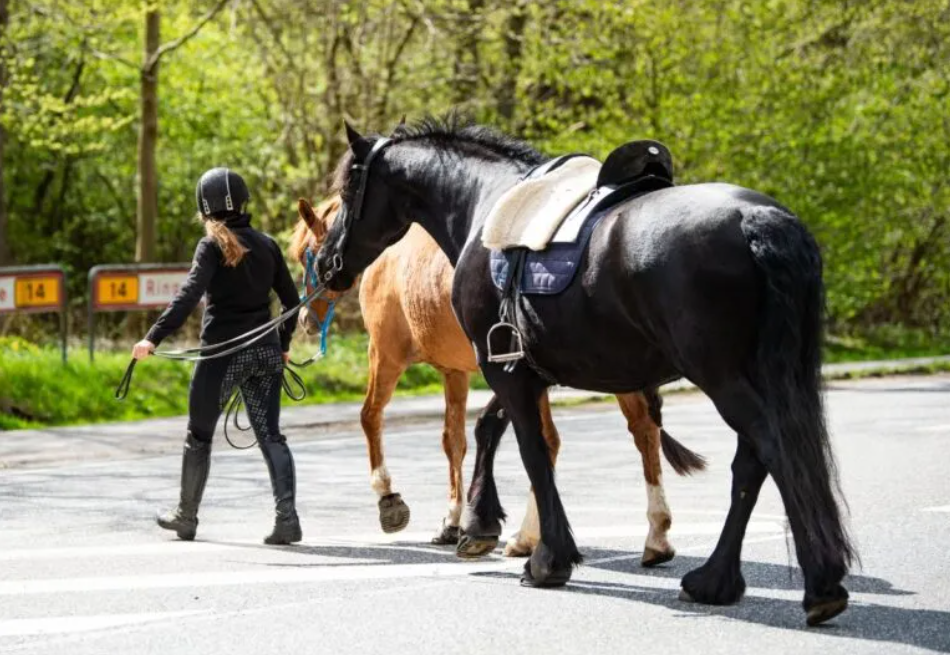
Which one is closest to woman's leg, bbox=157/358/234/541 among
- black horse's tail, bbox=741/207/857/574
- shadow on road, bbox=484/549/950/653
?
shadow on road, bbox=484/549/950/653

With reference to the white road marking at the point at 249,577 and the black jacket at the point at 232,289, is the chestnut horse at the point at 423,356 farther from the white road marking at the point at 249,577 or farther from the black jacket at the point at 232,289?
the white road marking at the point at 249,577

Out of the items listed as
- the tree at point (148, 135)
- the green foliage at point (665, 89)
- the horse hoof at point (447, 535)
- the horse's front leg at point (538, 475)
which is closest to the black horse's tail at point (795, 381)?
the horse's front leg at point (538, 475)

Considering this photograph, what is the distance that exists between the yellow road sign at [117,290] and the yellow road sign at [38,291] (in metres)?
0.61

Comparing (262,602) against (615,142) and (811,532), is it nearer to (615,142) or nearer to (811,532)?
(811,532)

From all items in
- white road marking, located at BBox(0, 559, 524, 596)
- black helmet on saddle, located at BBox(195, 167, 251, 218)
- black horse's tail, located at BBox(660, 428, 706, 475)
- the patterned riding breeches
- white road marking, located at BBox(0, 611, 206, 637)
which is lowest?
white road marking, located at BBox(0, 559, 524, 596)

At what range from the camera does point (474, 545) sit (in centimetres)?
858

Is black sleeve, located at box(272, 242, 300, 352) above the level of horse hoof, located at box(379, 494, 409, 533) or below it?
above

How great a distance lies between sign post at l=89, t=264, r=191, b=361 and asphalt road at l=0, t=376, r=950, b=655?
4.99m

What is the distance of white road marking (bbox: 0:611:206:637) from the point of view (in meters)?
7.05

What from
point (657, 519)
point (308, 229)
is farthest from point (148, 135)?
point (657, 519)

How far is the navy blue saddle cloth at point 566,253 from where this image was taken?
7.58 meters

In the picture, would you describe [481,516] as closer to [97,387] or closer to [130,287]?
[97,387]

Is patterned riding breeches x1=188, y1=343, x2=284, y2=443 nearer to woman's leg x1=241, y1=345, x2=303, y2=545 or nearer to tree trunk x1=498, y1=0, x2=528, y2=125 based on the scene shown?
woman's leg x1=241, y1=345, x2=303, y2=545

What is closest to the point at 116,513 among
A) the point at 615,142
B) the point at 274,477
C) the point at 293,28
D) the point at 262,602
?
the point at 274,477
